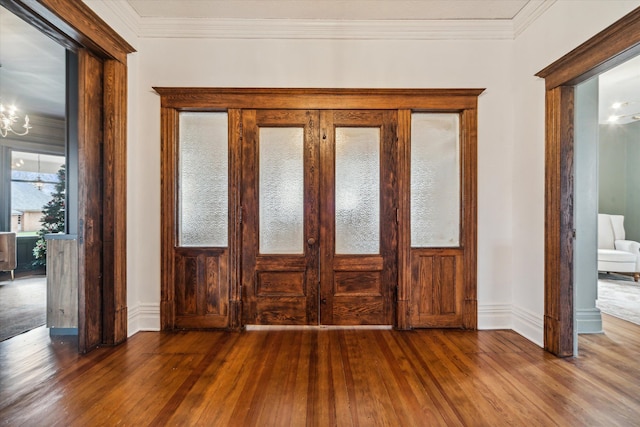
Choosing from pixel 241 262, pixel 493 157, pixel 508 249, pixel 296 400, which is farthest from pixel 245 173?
pixel 508 249

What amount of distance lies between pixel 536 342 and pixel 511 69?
267 centimetres

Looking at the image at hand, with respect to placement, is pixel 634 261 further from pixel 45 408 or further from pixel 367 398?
pixel 45 408

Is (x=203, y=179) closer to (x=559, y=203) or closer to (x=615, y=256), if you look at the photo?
(x=559, y=203)

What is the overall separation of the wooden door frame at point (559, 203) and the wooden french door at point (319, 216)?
131 centimetres

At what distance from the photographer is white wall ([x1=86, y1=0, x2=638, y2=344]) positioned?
120 inches

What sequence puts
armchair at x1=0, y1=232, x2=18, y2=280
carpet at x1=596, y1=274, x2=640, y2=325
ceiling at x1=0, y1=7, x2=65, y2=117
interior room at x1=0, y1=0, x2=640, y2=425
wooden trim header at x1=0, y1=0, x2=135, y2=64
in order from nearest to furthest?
wooden trim header at x1=0, y1=0, x2=135, y2=64 → interior room at x1=0, y1=0, x2=640, y2=425 → ceiling at x1=0, y1=7, x2=65, y2=117 → carpet at x1=596, y1=274, x2=640, y2=325 → armchair at x1=0, y1=232, x2=18, y2=280

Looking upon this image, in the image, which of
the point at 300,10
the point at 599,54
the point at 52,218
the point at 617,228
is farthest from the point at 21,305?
the point at 617,228

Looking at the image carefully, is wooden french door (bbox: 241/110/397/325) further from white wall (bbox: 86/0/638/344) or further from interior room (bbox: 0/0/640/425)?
white wall (bbox: 86/0/638/344)

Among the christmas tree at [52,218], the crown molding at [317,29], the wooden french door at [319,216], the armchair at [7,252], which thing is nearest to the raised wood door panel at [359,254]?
the wooden french door at [319,216]

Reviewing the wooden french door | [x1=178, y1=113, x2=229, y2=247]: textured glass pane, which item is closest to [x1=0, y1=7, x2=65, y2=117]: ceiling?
[x1=178, y1=113, x2=229, y2=247]: textured glass pane

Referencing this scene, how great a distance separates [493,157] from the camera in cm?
311

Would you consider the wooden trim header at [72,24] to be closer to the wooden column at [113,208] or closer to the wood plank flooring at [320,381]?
the wooden column at [113,208]

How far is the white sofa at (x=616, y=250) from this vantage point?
16.3 feet

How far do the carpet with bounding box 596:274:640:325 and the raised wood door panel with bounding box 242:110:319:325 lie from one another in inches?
142
